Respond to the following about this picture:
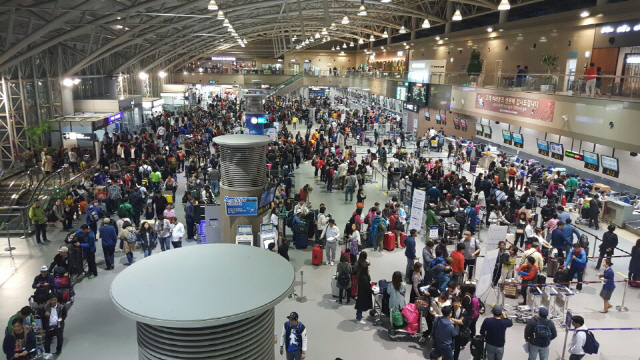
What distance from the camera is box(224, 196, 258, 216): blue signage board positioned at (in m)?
11.5

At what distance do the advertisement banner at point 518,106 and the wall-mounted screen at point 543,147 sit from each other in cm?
194

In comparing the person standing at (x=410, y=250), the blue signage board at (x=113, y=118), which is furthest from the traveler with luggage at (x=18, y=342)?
the blue signage board at (x=113, y=118)

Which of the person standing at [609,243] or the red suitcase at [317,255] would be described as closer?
the person standing at [609,243]

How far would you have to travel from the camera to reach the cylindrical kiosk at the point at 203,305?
3.46 m

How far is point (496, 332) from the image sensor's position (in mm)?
7496

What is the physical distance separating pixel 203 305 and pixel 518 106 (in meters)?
20.4

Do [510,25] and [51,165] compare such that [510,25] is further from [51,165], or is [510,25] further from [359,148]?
[51,165]

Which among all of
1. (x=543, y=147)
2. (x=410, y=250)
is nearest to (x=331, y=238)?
(x=410, y=250)

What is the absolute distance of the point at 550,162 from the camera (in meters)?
23.1

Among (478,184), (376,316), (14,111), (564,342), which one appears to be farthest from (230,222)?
(14,111)

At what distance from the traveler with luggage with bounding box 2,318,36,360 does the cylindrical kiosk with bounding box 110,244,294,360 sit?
4.44 metres

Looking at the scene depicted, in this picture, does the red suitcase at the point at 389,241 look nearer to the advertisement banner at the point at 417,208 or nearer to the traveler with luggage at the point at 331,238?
the advertisement banner at the point at 417,208

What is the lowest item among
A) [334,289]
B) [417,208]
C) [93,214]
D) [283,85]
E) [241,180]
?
[334,289]

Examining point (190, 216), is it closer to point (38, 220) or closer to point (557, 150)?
point (38, 220)
